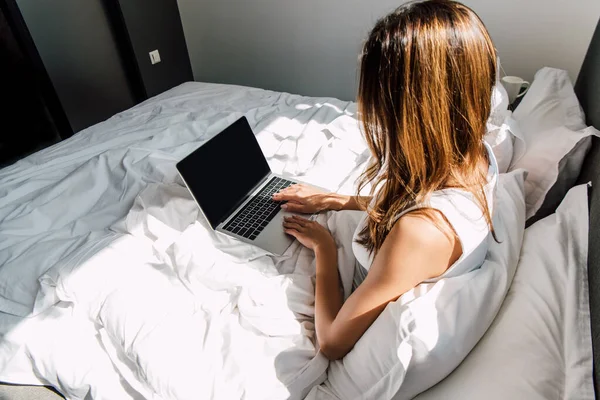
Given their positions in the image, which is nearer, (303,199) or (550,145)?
(550,145)

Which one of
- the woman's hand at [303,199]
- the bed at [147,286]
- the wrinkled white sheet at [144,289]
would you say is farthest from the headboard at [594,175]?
the woman's hand at [303,199]

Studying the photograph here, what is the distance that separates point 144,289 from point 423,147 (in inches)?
28.4

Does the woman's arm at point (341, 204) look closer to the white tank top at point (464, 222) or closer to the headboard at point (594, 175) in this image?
the white tank top at point (464, 222)

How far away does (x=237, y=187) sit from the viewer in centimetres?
116

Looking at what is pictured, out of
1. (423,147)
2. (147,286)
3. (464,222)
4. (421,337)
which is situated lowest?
(147,286)

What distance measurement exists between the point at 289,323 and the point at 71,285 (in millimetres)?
547

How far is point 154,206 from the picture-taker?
3.75ft

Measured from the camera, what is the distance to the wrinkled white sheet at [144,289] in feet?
2.57

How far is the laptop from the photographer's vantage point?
1.03 m

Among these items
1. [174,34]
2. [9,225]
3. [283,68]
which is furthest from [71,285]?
[174,34]

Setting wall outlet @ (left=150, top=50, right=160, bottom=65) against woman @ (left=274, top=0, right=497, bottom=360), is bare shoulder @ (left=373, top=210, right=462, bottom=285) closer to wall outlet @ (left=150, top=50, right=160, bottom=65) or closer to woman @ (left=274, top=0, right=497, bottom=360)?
woman @ (left=274, top=0, right=497, bottom=360)

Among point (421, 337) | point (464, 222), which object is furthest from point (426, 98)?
point (421, 337)

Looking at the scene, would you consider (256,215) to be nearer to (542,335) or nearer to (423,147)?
(423,147)

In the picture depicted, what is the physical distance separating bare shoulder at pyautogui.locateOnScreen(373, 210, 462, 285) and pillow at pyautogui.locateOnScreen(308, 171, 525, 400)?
0.15 ft
